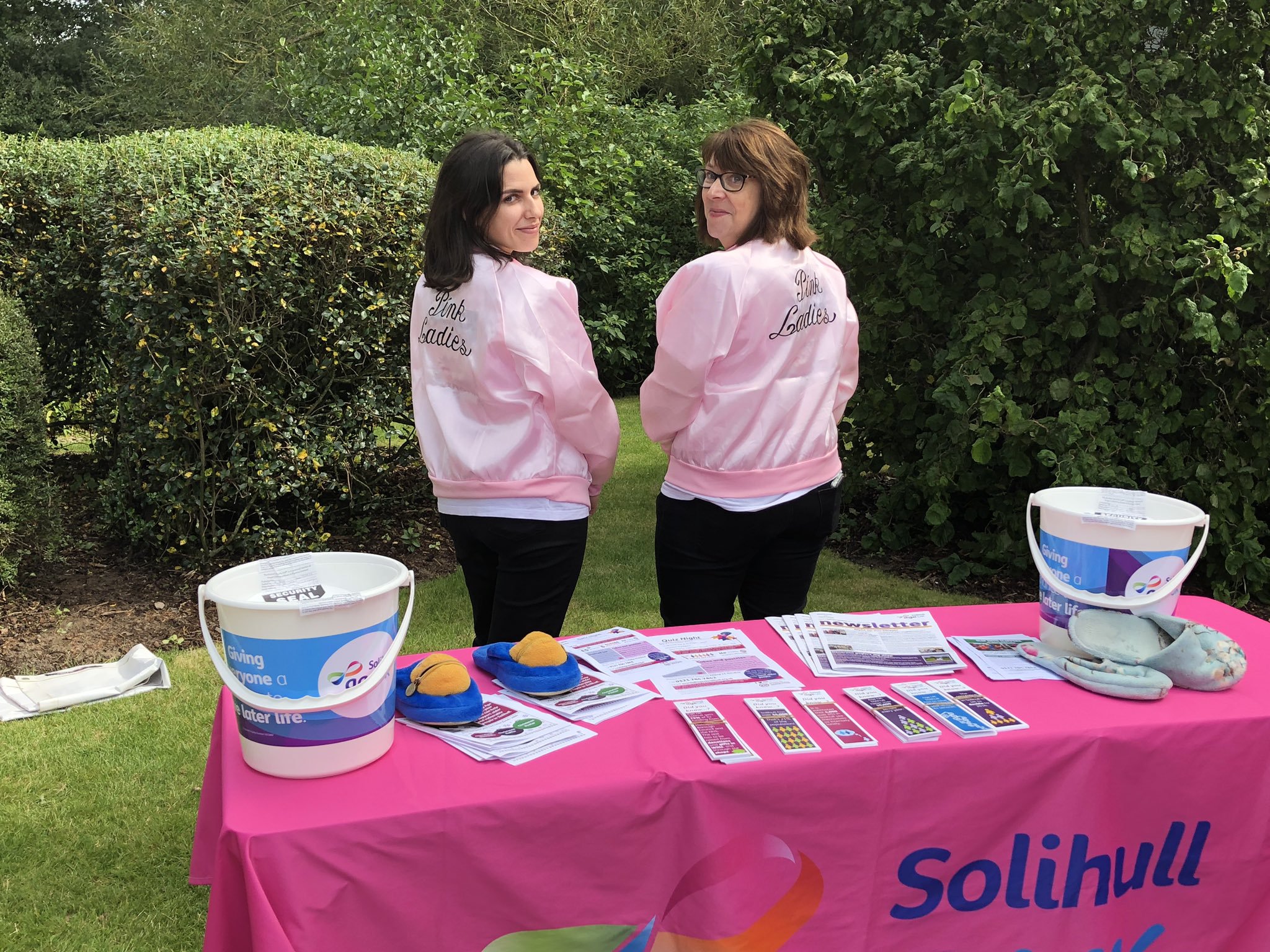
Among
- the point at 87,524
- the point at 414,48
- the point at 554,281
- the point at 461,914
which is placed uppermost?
the point at 414,48

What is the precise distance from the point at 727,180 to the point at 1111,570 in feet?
4.20

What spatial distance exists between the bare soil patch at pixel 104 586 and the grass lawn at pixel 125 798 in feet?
1.21

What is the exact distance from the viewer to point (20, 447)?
4617 mm

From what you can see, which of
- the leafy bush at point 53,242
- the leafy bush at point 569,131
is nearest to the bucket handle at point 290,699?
the leafy bush at point 53,242

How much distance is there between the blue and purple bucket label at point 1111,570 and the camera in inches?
80.7

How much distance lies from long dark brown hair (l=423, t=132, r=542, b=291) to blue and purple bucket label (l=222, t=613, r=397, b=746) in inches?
44.0

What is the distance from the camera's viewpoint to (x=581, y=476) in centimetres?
265

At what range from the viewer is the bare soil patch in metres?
4.41

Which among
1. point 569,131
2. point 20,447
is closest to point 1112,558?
point 20,447

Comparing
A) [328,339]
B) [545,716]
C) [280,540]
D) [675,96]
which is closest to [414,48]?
[328,339]

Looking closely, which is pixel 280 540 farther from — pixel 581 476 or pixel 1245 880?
pixel 1245 880

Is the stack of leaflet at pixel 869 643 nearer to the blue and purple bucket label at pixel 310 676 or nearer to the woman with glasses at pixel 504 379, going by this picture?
the woman with glasses at pixel 504 379

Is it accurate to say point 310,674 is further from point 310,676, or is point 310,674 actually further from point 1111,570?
point 1111,570

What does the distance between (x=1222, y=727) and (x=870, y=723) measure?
0.65 metres
